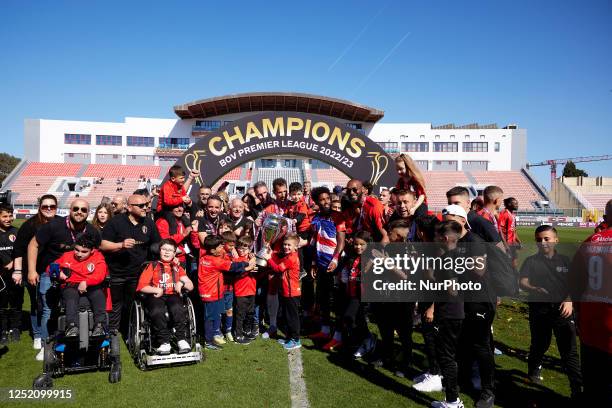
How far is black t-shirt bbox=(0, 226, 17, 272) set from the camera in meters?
5.90

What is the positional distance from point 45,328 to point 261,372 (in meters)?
2.72

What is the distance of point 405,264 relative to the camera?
4.43m

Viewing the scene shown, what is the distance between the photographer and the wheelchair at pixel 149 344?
485cm

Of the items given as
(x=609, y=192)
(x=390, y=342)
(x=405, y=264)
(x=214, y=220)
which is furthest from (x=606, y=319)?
(x=609, y=192)

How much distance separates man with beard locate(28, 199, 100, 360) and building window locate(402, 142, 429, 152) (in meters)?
51.4

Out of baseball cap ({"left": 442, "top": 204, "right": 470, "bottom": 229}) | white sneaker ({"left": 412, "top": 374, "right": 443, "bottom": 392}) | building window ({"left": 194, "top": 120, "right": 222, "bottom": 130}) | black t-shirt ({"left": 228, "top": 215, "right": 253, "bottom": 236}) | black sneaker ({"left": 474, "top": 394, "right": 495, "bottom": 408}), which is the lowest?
white sneaker ({"left": 412, "top": 374, "right": 443, "bottom": 392})

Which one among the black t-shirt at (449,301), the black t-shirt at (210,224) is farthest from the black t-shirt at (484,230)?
the black t-shirt at (210,224)

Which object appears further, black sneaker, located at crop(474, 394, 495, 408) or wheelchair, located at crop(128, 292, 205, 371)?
wheelchair, located at crop(128, 292, 205, 371)

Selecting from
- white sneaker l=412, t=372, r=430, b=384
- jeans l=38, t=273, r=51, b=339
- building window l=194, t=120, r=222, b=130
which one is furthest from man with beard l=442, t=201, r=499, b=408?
building window l=194, t=120, r=222, b=130

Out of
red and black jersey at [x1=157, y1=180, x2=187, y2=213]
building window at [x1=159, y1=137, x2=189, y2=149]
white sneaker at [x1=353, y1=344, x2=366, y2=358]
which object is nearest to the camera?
white sneaker at [x1=353, y1=344, x2=366, y2=358]

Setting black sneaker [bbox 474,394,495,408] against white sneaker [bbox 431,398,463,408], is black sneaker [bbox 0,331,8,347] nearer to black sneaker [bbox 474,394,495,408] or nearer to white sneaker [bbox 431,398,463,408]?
white sneaker [bbox 431,398,463,408]

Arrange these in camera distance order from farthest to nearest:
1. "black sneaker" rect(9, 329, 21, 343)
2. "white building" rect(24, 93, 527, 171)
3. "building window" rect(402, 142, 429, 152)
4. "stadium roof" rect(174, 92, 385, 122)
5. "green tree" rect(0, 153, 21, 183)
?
"green tree" rect(0, 153, 21, 183) < "building window" rect(402, 142, 429, 152) < "white building" rect(24, 93, 527, 171) < "stadium roof" rect(174, 92, 385, 122) < "black sneaker" rect(9, 329, 21, 343)

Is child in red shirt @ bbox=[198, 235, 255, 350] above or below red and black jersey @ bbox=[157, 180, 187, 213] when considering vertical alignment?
below

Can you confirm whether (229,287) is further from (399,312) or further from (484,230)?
(484,230)
